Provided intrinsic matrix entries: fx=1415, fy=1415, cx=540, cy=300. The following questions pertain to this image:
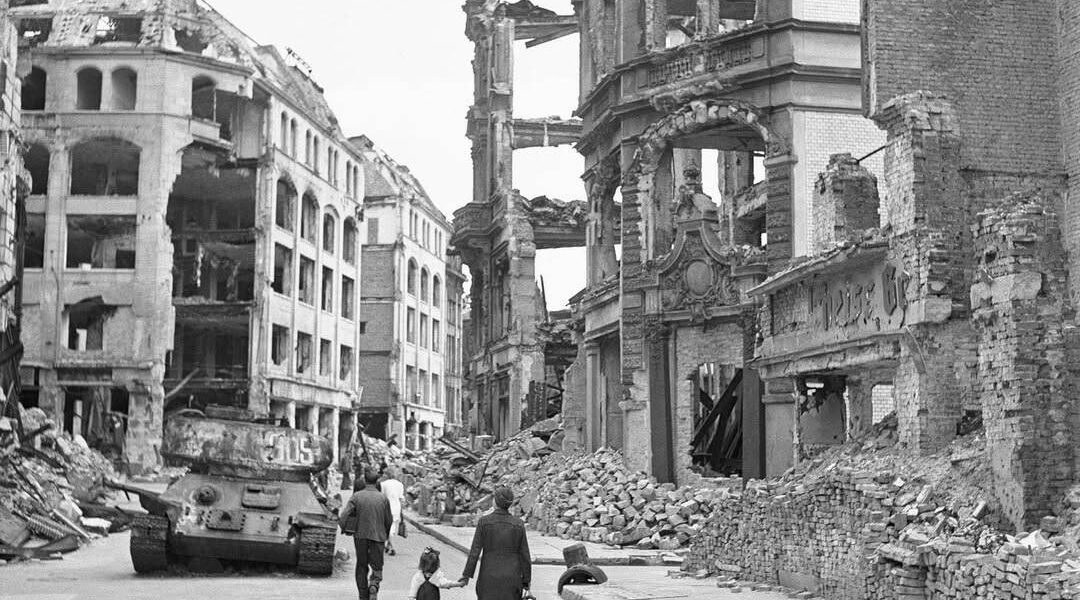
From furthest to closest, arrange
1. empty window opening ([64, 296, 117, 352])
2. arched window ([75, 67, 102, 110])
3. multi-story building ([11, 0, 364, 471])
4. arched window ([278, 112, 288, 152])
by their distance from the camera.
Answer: arched window ([278, 112, 288, 152])
arched window ([75, 67, 102, 110])
empty window opening ([64, 296, 117, 352])
multi-story building ([11, 0, 364, 471])

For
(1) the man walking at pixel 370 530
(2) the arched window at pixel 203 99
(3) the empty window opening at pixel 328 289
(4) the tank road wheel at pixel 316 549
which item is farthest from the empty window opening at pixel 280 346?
(1) the man walking at pixel 370 530

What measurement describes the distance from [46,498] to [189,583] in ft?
31.6

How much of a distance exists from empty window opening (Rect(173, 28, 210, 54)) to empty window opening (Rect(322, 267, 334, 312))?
1144 cm

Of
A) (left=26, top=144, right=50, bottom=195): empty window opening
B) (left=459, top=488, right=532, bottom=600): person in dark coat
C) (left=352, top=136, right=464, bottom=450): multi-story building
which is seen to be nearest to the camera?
(left=459, top=488, right=532, bottom=600): person in dark coat

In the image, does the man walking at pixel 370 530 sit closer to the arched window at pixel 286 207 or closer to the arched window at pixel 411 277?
the arched window at pixel 286 207

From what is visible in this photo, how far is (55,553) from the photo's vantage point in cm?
2186

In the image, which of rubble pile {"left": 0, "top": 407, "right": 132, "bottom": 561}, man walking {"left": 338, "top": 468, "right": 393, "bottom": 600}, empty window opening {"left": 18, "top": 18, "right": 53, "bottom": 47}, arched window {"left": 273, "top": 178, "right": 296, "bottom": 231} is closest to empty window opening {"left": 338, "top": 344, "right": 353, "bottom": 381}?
arched window {"left": 273, "top": 178, "right": 296, "bottom": 231}

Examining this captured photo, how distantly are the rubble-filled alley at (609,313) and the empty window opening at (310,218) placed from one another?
0.17m

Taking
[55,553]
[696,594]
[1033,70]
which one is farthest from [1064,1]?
[55,553]

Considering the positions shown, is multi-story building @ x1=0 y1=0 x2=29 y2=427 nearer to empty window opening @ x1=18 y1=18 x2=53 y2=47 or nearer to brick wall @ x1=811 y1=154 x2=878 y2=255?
empty window opening @ x1=18 y1=18 x2=53 y2=47

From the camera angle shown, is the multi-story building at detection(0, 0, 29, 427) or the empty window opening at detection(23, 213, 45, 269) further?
the empty window opening at detection(23, 213, 45, 269)

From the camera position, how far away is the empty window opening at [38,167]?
164 feet

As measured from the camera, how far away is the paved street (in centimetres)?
1631

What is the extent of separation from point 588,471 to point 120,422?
2330 centimetres
